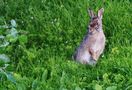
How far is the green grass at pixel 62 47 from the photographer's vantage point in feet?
14.8

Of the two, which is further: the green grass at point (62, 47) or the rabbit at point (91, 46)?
the rabbit at point (91, 46)

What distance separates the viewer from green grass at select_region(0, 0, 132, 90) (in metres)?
4.52

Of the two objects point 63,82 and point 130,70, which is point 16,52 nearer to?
point 63,82

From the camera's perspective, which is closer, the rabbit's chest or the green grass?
the green grass

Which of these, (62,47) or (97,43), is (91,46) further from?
(62,47)

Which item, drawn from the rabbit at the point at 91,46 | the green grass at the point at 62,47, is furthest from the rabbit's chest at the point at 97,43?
the green grass at the point at 62,47

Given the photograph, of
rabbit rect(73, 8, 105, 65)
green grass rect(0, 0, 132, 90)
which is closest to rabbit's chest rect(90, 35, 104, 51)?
rabbit rect(73, 8, 105, 65)

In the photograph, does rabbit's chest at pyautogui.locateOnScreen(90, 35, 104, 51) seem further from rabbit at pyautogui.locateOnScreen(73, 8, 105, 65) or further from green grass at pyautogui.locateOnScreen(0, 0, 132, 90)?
green grass at pyautogui.locateOnScreen(0, 0, 132, 90)

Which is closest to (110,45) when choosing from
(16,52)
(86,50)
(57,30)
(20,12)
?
(86,50)

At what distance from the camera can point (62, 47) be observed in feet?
17.6

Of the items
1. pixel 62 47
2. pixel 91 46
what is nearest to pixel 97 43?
pixel 91 46

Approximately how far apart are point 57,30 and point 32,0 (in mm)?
992

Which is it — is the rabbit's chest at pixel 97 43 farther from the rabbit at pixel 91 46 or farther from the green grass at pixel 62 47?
the green grass at pixel 62 47

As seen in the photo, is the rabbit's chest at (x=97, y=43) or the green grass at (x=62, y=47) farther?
the rabbit's chest at (x=97, y=43)
